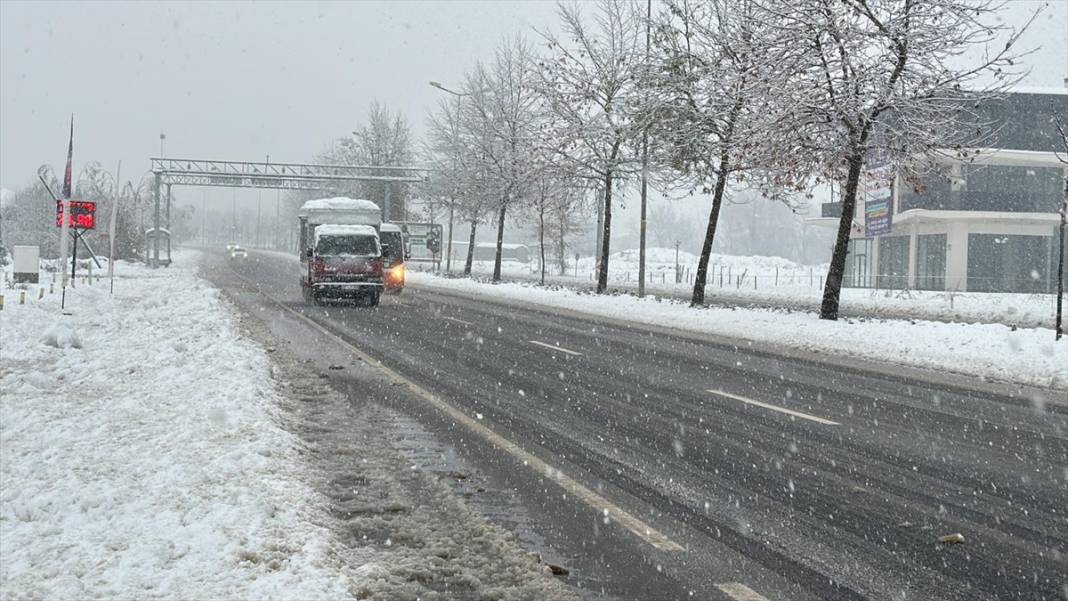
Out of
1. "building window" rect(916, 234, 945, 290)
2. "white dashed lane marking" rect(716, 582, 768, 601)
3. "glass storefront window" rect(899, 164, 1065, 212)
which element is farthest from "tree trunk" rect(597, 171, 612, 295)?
"white dashed lane marking" rect(716, 582, 768, 601)

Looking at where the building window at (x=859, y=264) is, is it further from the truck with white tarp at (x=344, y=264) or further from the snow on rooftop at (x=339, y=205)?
the truck with white tarp at (x=344, y=264)

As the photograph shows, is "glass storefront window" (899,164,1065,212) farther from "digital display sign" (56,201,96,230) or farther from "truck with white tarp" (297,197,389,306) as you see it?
"digital display sign" (56,201,96,230)

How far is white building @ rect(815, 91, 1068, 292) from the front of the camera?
43.8m

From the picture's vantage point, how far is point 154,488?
5383 millimetres

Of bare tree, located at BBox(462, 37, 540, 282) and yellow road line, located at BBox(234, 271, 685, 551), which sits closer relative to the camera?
yellow road line, located at BBox(234, 271, 685, 551)

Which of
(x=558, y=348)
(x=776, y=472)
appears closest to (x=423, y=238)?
(x=558, y=348)

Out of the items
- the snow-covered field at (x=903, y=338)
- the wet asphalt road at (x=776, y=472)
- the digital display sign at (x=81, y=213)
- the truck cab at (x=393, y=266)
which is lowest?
the wet asphalt road at (x=776, y=472)

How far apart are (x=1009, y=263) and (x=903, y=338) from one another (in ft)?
111

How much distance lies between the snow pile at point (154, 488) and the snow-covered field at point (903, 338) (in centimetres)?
1103

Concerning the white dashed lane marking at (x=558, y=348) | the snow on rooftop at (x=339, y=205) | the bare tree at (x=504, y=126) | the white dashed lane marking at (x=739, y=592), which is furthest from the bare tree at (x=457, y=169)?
the white dashed lane marking at (x=739, y=592)

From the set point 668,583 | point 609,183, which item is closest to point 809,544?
point 668,583

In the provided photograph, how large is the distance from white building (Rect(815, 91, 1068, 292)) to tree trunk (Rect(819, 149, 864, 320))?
2548 cm

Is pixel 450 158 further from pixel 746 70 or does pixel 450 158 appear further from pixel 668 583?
pixel 668 583

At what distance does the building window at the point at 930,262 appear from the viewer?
4553 cm
